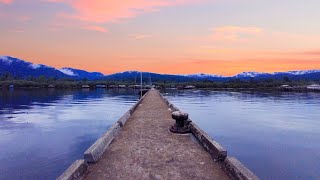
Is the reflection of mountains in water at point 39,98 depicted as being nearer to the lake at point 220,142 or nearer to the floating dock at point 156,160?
the lake at point 220,142

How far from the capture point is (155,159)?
988 cm

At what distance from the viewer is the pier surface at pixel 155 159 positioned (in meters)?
8.42

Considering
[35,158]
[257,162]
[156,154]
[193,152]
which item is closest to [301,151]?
[257,162]

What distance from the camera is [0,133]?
2377cm

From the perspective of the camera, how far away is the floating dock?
8281 mm

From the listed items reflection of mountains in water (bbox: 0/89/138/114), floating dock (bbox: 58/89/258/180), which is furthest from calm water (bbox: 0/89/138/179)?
reflection of mountains in water (bbox: 0/89/138/114)

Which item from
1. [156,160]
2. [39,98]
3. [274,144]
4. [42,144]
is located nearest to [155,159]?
[156,160]

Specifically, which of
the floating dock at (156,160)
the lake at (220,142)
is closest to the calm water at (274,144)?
the lake at (220,142)

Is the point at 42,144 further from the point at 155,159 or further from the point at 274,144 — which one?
the point at 274,144

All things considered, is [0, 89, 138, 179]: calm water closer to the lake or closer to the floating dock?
the lake

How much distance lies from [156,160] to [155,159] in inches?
4.5

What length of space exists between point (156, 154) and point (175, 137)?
3.29m

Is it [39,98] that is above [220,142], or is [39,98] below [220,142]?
above

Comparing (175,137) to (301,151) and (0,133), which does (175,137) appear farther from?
(0,133)
